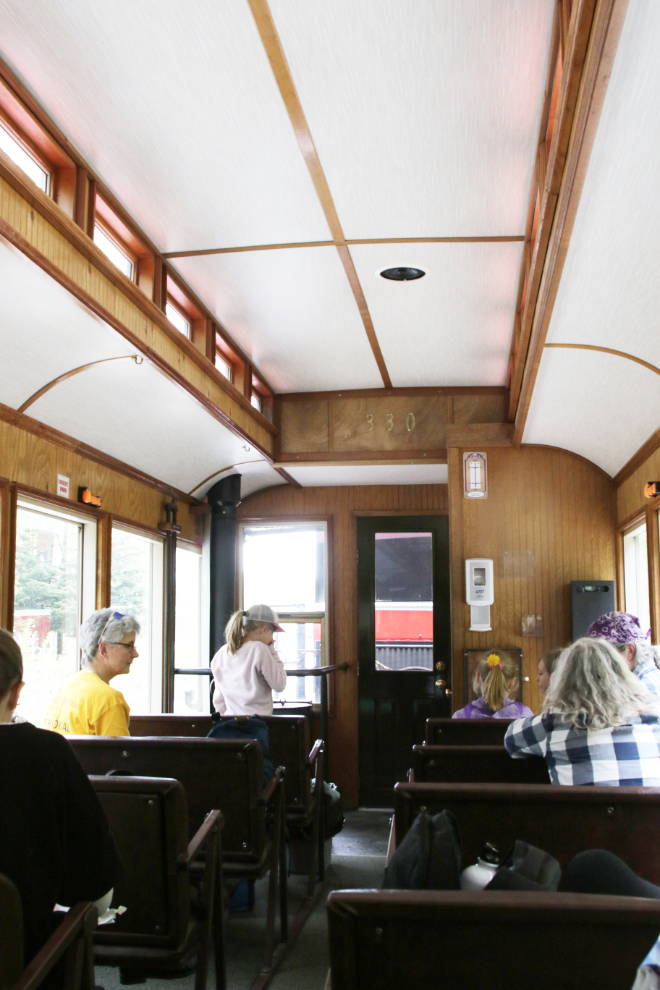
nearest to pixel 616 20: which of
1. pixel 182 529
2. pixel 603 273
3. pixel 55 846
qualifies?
pixel 603 273

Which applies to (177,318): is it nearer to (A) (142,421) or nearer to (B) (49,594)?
(A) (142,421)

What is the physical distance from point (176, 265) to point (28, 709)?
227 centimetres

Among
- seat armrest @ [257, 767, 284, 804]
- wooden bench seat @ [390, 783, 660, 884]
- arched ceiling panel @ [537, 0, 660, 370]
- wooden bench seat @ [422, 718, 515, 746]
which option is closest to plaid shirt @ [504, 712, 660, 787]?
wooden bench seat @ [390, 783, 660, 884]

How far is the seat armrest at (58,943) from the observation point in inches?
61.1

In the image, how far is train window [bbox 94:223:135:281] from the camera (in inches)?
130

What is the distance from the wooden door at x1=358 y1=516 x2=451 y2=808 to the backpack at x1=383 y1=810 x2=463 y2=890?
5345 millimetres

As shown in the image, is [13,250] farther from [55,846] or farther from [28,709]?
[28,709]

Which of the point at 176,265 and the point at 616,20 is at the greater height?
the point at 176,265

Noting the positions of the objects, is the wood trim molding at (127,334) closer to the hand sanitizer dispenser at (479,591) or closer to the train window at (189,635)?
the train window at (189,635)

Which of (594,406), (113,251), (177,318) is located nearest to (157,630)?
(177,318)

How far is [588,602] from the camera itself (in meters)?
5.26

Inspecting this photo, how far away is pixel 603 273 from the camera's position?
2.84 m

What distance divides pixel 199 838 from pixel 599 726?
1.21m

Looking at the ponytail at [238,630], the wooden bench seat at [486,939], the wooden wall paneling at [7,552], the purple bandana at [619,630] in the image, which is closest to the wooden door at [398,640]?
the ponytail at [238,630]
